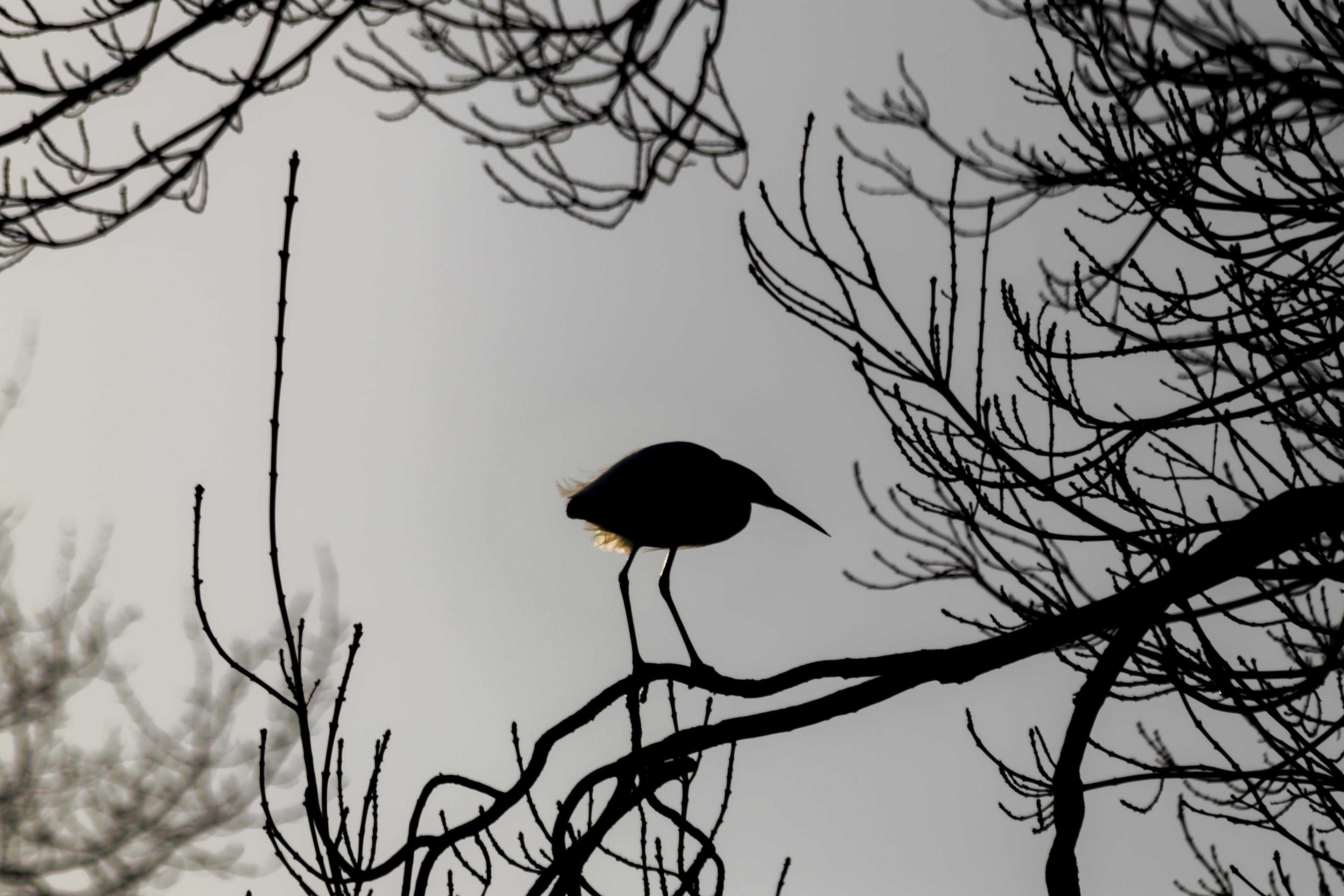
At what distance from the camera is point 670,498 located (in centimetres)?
457

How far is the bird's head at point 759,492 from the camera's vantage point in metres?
4.75

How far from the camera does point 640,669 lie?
3385mm

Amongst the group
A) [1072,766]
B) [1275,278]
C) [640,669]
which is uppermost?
[1275,278]

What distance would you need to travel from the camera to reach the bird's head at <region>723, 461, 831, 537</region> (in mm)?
4754

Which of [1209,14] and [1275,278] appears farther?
[1209,14]

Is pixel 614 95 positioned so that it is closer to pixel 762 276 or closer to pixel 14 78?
pixel 762 276

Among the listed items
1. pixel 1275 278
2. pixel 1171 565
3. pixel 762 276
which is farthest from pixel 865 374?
pixel 1275 278

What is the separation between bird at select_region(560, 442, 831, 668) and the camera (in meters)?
4.55

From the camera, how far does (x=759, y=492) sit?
16.1 ft

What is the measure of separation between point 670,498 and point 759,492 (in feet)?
1.67

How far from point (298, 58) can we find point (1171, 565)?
8.49 ft

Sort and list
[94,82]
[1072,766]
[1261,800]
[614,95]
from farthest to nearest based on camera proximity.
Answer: [1261,800] < [1072,766] < [614,95] < [94,82]

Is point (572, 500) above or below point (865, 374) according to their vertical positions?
above

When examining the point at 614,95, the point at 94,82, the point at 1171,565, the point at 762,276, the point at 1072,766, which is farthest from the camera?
the point at 762,276
